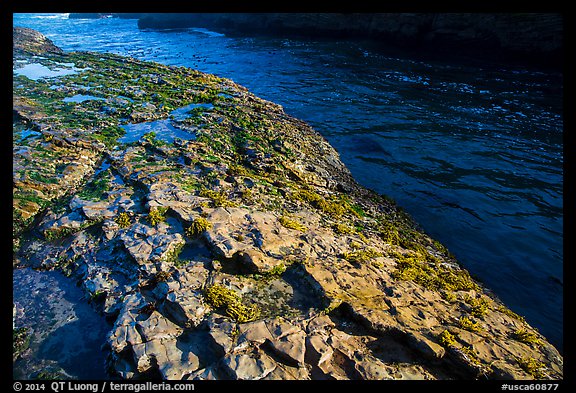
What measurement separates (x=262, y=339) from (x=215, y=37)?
66146mm

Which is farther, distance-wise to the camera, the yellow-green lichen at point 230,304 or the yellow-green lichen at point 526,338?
the yellow-green lichen at point 526,338

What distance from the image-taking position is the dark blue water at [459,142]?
498 inches

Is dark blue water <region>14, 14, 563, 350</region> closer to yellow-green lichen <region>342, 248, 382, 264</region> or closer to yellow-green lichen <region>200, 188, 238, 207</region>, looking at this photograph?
yellow-green lichen <region>342, 248, 382, 264</region>

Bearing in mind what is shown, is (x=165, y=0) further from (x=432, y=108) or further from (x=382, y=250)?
(x=432, y=108)

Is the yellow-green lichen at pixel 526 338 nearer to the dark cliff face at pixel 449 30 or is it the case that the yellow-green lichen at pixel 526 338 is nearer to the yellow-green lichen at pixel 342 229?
the yellow-green lichen at pixel 342 229

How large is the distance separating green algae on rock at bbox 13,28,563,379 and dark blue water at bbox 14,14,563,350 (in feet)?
6.60

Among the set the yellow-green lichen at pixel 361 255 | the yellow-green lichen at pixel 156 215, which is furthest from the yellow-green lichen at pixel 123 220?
the yellow-green lichen at pixel 361 255

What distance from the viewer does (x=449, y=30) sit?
1556 inches

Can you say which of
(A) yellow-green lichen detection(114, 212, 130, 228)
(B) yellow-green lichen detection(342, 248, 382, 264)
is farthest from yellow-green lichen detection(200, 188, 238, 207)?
(B) yellow-green lichen detection(342, 248, 382, 264)

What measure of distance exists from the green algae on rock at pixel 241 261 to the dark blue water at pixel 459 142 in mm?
2013

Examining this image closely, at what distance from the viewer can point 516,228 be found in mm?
14211

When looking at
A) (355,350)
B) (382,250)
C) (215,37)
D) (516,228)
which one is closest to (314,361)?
(355,350)

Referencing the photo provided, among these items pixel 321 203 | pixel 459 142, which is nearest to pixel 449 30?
pixel 459 142

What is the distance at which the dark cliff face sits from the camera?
1307 inches
